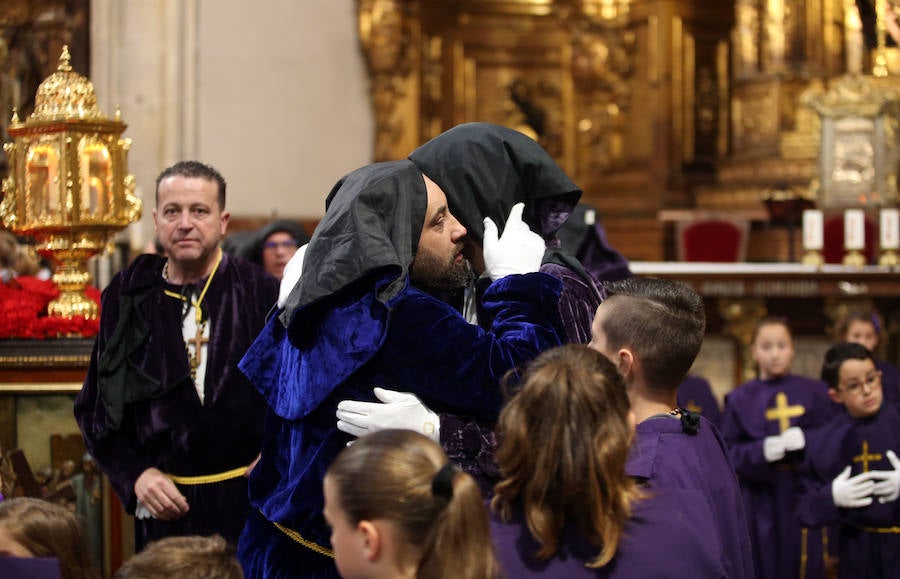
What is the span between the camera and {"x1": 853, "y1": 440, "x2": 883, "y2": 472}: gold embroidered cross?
5.34m

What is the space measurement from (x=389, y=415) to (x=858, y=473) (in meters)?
3.12

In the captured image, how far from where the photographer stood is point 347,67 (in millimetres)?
13375

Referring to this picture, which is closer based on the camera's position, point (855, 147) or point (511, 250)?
point (511, 250)

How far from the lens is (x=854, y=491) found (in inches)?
205

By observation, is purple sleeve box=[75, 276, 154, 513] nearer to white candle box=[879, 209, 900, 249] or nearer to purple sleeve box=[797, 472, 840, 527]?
purple sleeve box=[797, 472, 840, 527]

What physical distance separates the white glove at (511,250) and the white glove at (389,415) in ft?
1.33

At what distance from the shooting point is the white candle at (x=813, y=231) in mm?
9836

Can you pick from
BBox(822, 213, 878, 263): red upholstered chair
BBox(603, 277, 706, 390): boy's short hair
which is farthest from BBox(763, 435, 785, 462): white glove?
BBox(822, 213, 878, 263): red upholstered chair

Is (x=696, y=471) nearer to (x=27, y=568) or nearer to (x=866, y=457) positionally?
(x=27, y=568)

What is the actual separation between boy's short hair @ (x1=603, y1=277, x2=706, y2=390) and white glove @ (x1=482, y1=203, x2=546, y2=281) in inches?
9.1

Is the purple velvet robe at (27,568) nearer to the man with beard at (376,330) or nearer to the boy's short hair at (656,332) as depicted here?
the man with beard at (376,330)

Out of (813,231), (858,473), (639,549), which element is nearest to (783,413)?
(858,473)

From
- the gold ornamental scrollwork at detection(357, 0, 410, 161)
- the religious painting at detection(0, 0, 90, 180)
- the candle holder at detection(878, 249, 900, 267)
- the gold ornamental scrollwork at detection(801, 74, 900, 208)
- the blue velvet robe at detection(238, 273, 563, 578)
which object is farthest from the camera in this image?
the gold ornamental scrollwork at detection(357, 0, 410, 161)

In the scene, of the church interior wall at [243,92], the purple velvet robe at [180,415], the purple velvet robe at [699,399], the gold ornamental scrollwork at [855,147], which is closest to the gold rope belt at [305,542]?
the purple velvet robe at [180,415]
